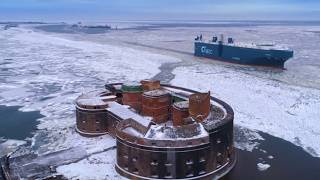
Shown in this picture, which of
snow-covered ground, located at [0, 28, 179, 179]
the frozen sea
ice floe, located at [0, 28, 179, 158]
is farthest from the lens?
ice floe, located at [0, 28, 179, 158]

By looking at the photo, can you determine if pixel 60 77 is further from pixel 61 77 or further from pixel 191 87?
pixel 191 87

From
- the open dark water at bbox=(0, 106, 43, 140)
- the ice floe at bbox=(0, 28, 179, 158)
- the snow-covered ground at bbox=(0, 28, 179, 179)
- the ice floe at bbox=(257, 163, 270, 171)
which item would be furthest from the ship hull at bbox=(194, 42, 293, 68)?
the open dark water at bbox=(0, 106, 43, 140)

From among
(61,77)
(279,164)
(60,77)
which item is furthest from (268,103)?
(60,77)

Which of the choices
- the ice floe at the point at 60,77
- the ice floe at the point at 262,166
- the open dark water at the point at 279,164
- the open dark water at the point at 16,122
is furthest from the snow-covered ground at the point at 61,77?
the ice floe at the point at 262,166

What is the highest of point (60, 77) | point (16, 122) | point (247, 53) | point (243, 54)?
point (247, 53)

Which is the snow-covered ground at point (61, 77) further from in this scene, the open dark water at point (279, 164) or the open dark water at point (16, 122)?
the open dark water at point (279, 164)

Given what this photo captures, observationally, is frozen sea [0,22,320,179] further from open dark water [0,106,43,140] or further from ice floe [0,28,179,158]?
open dark water [0,106,43,140]
